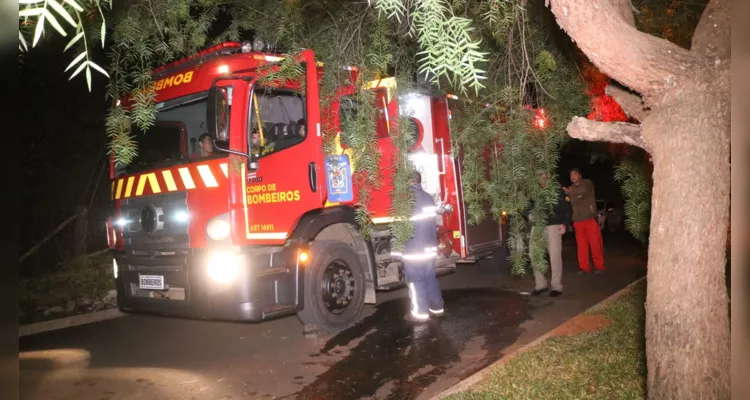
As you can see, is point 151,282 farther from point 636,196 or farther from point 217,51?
point 636,196

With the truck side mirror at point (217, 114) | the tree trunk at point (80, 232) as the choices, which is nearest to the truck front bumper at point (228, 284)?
the truck side mirror at point (217, 114)

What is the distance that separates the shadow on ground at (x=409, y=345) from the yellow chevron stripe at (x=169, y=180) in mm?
2255

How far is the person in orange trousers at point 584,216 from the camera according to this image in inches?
363

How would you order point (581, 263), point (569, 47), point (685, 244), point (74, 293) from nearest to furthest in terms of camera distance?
point (685, 244), point (569, 47), point (74, 293), point (581, 263)

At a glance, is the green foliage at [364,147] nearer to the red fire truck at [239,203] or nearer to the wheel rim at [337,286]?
the red fire truck at [239,203]

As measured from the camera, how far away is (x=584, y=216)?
925 centimetres

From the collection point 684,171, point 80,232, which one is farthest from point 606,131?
point 80,232

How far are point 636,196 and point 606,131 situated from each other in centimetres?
128

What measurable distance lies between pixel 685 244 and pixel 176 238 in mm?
4536

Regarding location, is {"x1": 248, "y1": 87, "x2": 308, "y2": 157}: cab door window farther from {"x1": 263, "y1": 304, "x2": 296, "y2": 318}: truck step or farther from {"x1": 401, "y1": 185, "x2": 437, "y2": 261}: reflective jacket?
{"x1": 401, "y1": 185, "x2": 437, "y2": 261}: reflective jacket

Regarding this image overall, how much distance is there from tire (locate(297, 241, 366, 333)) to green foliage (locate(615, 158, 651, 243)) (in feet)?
9.68

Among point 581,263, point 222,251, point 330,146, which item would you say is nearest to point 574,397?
point 330,146

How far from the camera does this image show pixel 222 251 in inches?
202

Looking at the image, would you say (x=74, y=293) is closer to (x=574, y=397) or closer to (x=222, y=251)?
(x=222, y=251)
